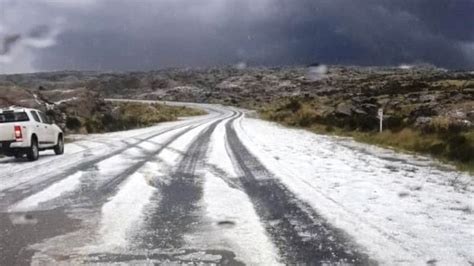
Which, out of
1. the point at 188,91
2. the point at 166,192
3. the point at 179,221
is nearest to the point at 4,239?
the point at 179,221

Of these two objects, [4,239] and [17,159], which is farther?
[17,159]

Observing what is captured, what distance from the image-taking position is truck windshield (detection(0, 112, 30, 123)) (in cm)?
A: 1861

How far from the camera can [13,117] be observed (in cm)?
1877

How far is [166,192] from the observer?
407 inches

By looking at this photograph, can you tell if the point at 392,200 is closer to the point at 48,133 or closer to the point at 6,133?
the point at 6,133

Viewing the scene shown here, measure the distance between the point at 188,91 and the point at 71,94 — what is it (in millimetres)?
98574

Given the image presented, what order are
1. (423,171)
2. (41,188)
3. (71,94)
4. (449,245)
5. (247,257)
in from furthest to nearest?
(71,94) < (423,171) < (41,188) < (449,245) < (247,257)

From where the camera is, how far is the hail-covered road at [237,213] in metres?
6.04

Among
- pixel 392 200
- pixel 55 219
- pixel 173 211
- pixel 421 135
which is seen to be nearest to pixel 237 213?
pixel 173 211

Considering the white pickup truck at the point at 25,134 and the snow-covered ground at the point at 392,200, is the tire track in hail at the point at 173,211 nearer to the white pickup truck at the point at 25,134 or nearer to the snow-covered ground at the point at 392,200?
the snow-covered ground at the point at 392,200

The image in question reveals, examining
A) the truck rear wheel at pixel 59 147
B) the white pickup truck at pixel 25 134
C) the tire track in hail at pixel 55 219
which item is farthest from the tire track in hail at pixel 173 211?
the truck rear wheel at pixel 59 147

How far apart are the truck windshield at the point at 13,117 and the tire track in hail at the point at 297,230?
10.2 metres

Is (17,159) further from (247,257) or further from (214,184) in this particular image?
(247,257)

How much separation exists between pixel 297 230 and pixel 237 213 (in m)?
1.36
